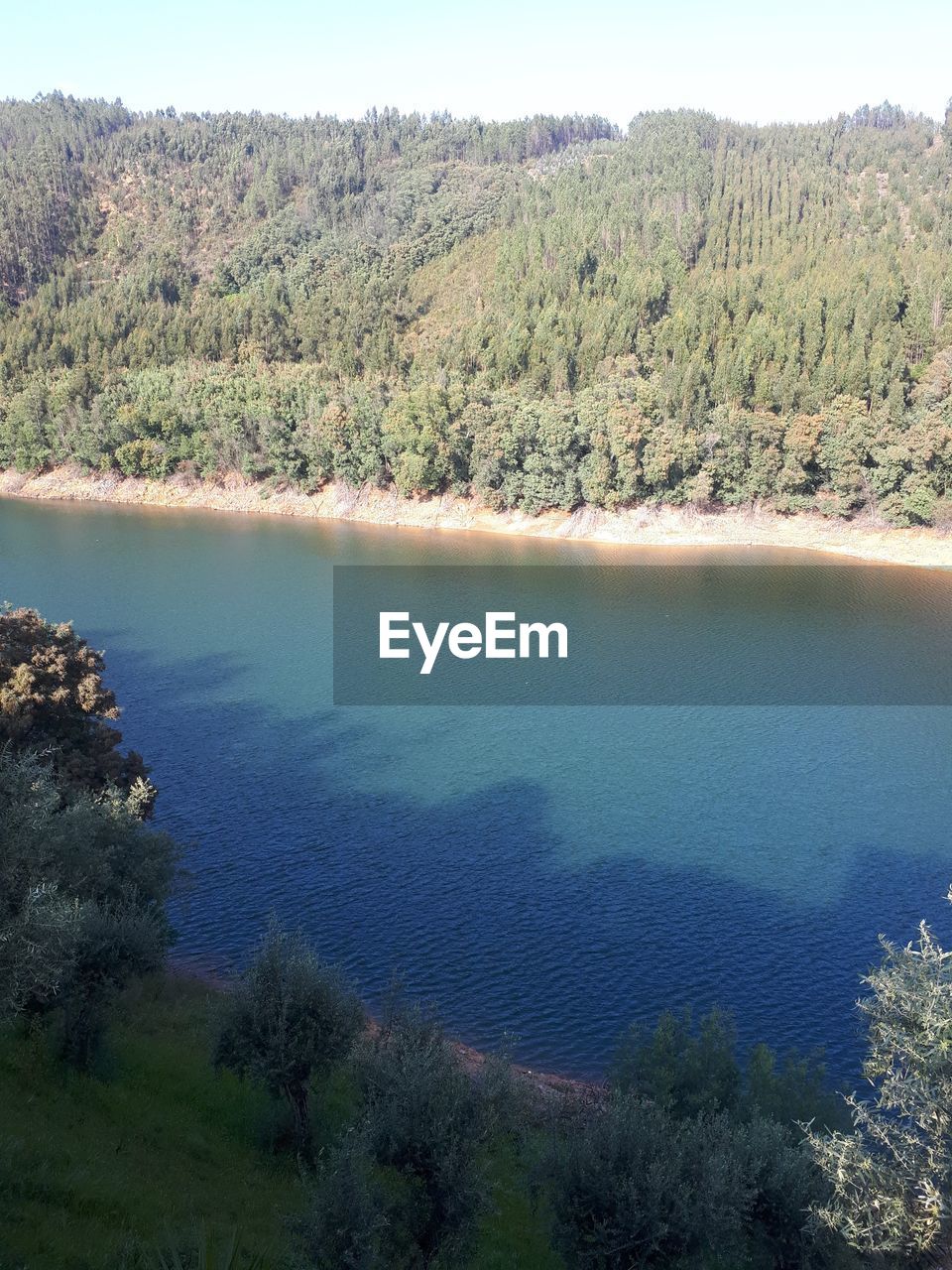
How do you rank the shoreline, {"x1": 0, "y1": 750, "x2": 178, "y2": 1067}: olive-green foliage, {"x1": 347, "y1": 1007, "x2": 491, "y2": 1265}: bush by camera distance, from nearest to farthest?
{"x1": 0, "y1": 750, "x2": 178, "y2": 1067}: olive-green foliage
{"x1": 347, "y1": 1007, "x2": 491, "y2": 1265}: bush
the shoreline

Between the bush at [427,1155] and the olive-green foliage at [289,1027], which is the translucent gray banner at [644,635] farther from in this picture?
the bush at [427,1155]

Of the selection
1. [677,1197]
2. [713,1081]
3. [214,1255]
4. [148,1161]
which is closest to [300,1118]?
[148,1161]

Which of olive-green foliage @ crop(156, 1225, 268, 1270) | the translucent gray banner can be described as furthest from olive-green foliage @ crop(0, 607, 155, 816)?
the translucent gray banner

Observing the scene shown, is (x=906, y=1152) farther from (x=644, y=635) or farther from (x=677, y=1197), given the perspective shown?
(x=644, y=635)

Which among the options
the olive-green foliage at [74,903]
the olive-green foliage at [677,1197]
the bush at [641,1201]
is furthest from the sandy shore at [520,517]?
the bush at [641,1201]

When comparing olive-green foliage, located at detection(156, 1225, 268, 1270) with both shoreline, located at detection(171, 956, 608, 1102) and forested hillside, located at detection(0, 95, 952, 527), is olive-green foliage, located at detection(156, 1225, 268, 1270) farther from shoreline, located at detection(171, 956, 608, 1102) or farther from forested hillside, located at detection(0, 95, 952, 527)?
forested hillside, located at detection(0, 95, 952, 527)

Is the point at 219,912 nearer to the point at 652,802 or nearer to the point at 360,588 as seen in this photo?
the point at 652,802

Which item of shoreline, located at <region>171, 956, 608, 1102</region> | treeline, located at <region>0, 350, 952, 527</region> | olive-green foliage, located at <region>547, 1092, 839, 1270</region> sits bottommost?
shoreline, located at <region>171, 956, 608, 1102</region>
